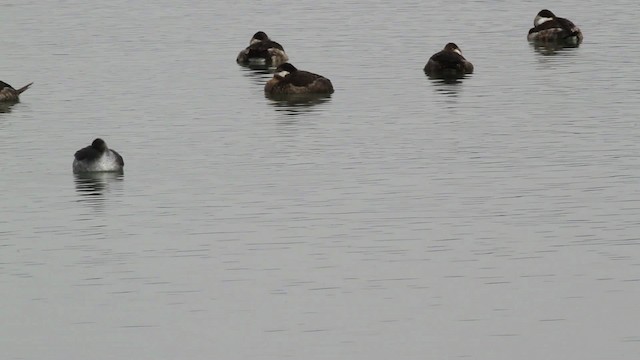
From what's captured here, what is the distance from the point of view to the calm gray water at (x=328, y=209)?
19.2 meters

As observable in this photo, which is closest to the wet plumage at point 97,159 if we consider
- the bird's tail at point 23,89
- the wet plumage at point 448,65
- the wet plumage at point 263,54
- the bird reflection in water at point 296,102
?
the bird reflection in water at point 296,102

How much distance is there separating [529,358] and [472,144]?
45.5ft

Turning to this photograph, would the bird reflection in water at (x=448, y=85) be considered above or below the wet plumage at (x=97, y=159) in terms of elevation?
below

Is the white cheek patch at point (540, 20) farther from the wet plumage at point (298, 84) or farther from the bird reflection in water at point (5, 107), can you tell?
the bird reflection in water at point (5, 107)

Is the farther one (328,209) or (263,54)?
(263,54)

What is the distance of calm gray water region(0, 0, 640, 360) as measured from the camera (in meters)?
19.2

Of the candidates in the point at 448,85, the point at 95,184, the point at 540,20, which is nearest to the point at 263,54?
the point at 448,85

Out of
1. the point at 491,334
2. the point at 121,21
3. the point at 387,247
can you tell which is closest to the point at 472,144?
the point at 387,247

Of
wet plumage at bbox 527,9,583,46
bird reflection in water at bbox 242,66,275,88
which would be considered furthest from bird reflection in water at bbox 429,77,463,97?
wet plumage at bbox 527,9,583,46

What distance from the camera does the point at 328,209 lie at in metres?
25.6

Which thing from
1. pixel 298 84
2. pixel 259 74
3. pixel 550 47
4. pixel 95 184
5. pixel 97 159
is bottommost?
pixel 550 47

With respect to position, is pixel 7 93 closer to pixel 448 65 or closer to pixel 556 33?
pixel 448 65

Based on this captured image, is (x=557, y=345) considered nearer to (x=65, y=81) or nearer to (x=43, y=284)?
(x=43, y=284)

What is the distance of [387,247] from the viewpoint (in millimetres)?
22984
